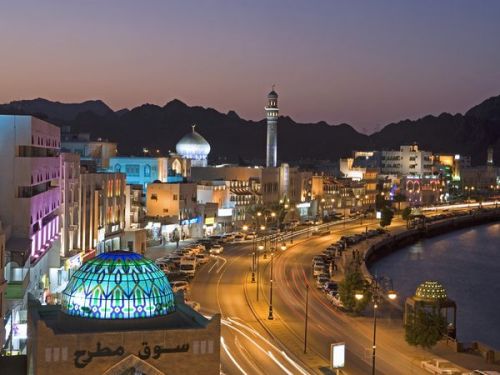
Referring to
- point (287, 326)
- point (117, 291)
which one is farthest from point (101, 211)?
point (117, 291)

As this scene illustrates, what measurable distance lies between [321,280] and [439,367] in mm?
20356

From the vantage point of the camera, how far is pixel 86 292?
23953 millimetres

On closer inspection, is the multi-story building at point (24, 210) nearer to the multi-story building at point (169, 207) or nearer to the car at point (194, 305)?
the car at point (194, 305)

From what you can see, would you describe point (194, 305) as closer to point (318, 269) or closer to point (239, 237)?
point (318, 269)

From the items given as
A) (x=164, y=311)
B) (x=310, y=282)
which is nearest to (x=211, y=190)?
(x=310, y=282)

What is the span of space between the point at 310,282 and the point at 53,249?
15.7 metres

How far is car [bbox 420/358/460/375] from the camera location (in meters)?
31.1

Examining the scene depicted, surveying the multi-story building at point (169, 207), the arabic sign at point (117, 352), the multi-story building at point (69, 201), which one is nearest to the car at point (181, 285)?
the multi-story building at point (69, 201)

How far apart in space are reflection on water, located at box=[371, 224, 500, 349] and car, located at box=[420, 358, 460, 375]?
12.8 meters

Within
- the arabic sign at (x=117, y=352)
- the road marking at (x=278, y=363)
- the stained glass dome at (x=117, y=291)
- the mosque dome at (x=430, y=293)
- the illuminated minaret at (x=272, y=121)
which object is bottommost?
the road marking at (x=278, y=363)

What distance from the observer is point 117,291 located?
78.2 feet

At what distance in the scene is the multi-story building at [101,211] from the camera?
171ft

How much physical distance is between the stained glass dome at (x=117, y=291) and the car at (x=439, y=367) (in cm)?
1134

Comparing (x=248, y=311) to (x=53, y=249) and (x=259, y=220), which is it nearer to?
(x=53, y=249)
